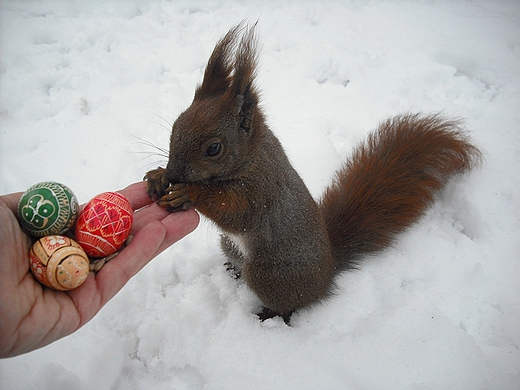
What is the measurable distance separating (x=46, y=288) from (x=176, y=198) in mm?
696

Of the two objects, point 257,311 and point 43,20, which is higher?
point 43,20

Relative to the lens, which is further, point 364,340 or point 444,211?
point 444,211

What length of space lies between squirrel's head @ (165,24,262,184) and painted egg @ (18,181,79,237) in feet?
1.66

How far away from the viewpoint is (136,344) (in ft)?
6.92

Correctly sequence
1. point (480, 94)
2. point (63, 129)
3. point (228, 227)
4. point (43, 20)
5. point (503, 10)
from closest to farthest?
1. point (228, 227)
2. point (63, 129)
3. point (480, 94)
4. point (43, 20)
5. point (503, 10)

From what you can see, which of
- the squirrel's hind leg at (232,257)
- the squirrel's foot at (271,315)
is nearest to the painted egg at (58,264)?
the squirrel's hind leg at (232,257)

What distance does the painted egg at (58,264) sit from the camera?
1.52 metres

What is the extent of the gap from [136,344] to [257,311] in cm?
75

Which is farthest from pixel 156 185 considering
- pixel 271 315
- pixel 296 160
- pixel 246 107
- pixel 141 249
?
pixel 296 160

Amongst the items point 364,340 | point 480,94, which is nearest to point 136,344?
point 364,340

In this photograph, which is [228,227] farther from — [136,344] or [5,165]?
[5,165]

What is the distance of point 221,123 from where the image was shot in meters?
1.82

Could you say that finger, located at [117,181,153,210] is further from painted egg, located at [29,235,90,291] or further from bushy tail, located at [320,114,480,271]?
bushy tail, located at [320,114,480,271]

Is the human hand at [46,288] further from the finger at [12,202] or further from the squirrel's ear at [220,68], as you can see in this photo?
the squirrel's ear at [220,68]
